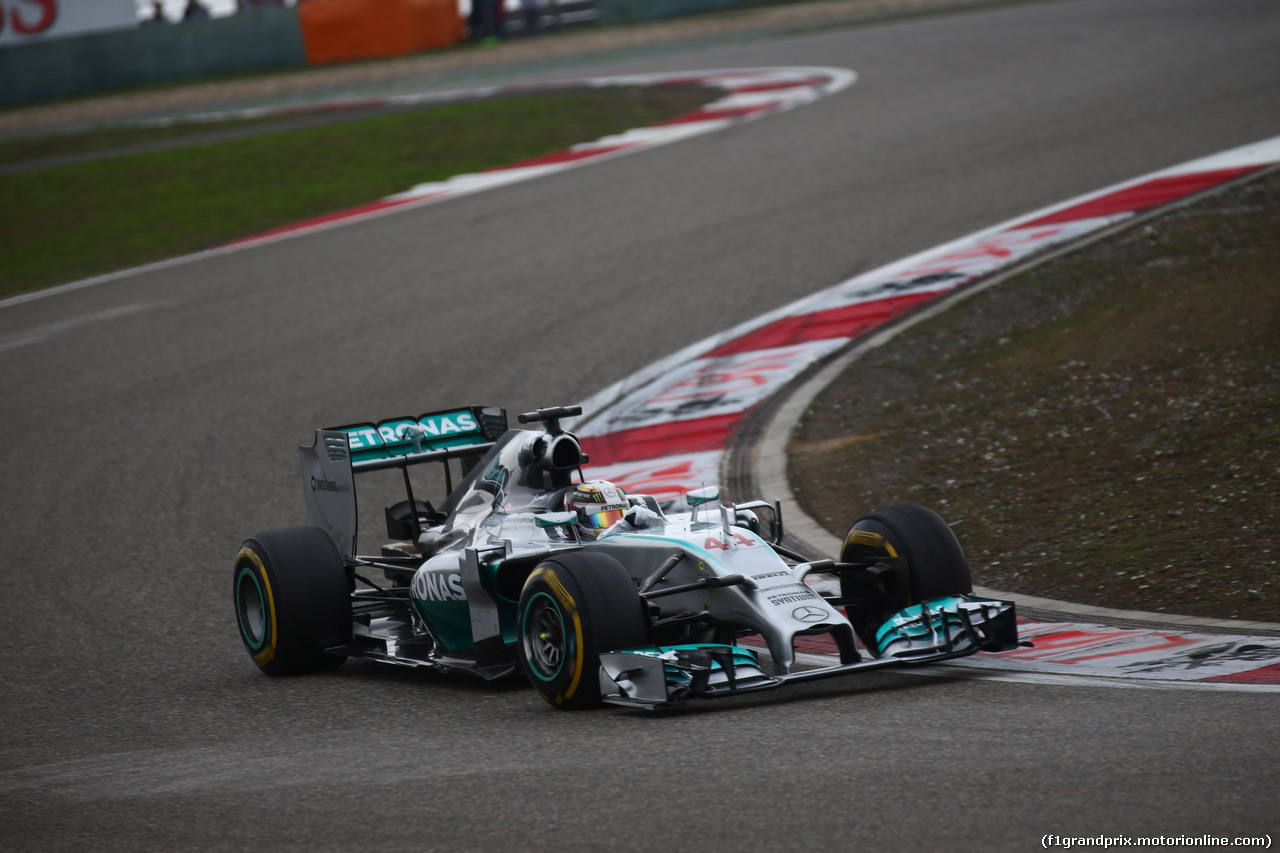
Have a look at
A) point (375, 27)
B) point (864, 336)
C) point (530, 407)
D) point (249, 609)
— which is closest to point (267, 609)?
point (249, 609)

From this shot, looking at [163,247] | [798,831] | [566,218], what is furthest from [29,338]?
[798,831]

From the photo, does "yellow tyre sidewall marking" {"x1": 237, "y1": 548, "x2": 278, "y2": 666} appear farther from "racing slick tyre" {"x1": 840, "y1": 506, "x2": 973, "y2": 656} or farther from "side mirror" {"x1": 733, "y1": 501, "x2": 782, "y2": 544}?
"racing slick tyre" {"x1": 840, "y1": 506, "x2": 973, "y2": 656}

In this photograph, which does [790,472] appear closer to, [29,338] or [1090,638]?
[1090,638]

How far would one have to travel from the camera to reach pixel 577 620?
5594 millimetres

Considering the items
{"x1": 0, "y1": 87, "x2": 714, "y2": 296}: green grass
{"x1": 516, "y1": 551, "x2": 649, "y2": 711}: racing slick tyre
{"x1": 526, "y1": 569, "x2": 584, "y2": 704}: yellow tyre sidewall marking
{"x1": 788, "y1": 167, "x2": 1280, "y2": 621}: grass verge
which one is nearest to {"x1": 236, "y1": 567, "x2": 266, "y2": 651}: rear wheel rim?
{"x1": 516, "y1": 551, "x2": 649, "y2": 711}: racing slick tyre

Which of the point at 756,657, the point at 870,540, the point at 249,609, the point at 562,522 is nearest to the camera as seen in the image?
the point at 756,657

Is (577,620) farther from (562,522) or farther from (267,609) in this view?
(267,609)

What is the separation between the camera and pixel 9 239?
2027 centimetres

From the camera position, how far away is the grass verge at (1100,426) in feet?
23.1

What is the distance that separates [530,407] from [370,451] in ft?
11.5

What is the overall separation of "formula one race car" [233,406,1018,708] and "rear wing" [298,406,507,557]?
1 centimetres

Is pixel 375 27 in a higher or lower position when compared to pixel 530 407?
higher

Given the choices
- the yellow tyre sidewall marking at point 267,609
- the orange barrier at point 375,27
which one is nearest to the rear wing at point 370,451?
the yellow tyre sidewall marking at point 267,609

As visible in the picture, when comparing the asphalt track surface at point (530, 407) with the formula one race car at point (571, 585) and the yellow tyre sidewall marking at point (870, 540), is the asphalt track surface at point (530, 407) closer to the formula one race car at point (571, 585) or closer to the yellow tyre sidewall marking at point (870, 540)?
the formula one race car at point (571, 585)
